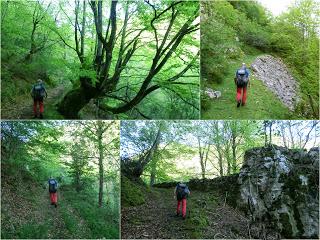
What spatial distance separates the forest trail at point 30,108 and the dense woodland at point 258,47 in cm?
250

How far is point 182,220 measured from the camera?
25.3 feet

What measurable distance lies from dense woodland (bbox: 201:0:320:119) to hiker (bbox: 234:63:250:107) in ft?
0.32

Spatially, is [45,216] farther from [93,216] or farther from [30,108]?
[30,108]

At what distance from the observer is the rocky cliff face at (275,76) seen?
805cm

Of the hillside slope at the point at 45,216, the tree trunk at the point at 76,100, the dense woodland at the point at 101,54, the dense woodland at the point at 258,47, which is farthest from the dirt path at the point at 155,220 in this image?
the tree trunk at the point at 76,100

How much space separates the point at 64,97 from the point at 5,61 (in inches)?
46.1

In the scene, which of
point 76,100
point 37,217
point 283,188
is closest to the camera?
point 37,217

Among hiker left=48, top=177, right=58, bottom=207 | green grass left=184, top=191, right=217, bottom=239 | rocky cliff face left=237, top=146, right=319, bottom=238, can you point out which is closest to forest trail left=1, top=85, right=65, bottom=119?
hiker left=48, top=177, right=58, bottom=207

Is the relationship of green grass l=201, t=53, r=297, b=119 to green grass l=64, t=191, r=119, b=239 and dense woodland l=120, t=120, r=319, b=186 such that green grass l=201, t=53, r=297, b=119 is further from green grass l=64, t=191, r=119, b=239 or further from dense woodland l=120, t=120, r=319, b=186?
green grass l=64, t=191, r=119, b=239

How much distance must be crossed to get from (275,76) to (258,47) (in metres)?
0.61

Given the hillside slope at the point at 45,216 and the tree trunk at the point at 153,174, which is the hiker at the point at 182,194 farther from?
the hillside slope at the point at 45,216

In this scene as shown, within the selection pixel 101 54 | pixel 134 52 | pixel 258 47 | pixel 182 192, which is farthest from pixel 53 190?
pixel 258 47

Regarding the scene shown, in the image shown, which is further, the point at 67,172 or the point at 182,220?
the point at 67,172

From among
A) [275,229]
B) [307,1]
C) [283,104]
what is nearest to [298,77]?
[283,104]
